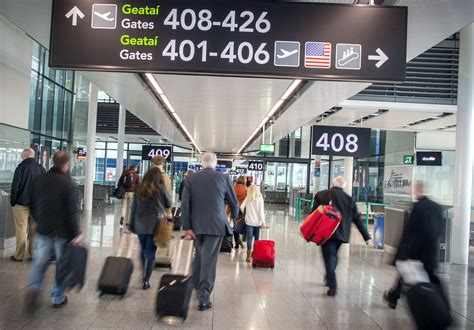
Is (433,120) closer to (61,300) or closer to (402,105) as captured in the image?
(402,105)

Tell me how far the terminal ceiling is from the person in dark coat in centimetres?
226

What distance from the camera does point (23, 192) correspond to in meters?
7.58

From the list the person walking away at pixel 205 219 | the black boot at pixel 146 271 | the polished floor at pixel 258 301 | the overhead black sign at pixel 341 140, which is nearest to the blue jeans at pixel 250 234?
the polished floor at pixel 258 301

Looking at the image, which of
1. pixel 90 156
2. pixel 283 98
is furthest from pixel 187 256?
pixel 90 156

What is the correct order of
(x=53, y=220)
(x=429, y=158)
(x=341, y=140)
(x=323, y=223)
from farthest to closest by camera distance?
(x=429, y=158), (x=341, y=140), (x=323, y=223), (x=53, y=220)

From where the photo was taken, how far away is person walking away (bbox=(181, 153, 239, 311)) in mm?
5348

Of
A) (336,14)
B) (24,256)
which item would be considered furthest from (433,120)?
(24,256)

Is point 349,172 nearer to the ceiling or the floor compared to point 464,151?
nearer to the floor

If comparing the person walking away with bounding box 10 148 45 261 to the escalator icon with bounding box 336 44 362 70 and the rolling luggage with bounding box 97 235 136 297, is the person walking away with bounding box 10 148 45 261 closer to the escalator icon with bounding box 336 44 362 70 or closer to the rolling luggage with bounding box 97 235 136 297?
the rolling luggage with bounding box 97 235 136 297

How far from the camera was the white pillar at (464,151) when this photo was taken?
10070mm

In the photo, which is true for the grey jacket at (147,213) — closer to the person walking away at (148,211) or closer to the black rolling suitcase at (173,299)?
the person walking away at (148,211)

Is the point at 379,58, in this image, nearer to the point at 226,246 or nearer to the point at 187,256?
the point at 187,256

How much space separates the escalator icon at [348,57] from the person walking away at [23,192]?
5.26 meters

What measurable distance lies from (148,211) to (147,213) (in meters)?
0.03
